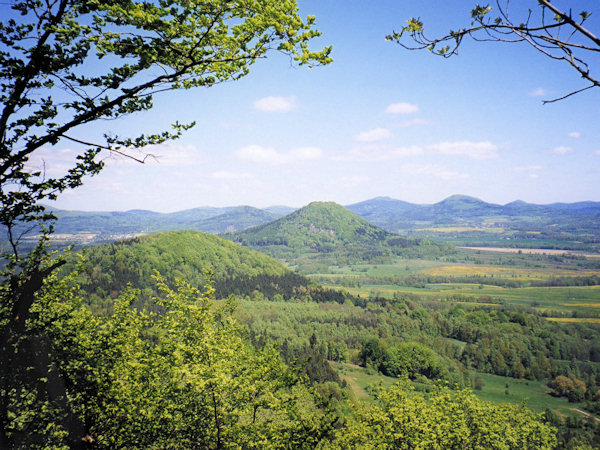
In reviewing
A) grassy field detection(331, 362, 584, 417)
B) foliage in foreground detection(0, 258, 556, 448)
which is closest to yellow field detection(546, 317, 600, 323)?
grassy field detection(331, 362, 584, 417)

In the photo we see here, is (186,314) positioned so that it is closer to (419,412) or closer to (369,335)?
(419,412)

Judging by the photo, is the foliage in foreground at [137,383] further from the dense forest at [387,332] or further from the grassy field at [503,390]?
the grassy field at [503,390]

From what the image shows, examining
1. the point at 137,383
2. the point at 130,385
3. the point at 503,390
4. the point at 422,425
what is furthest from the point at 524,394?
the point at 130,385

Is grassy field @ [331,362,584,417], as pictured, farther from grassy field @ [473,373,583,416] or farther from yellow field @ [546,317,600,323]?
yellow field @ [546,317,600,323]

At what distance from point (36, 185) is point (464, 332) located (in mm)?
158955

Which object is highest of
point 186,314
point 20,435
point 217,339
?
point 186,314

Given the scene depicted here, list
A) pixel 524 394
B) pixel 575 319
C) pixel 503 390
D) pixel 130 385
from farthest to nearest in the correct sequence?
pixel 575 319 < pixel 503 390 < pixel 524 394 < pixel 130 385

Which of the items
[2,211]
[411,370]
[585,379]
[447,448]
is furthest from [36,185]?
[585,379]

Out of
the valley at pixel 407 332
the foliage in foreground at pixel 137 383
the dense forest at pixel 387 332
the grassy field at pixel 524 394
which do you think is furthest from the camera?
the dense forest at pixel 387 332

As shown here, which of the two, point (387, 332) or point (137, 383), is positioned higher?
point (137, 383)

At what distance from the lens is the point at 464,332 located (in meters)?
135

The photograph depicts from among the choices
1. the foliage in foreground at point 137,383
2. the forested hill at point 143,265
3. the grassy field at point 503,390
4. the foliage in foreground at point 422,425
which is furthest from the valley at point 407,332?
the foliage in foreground at point 137,383

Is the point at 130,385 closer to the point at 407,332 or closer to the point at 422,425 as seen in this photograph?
the point at 422,425

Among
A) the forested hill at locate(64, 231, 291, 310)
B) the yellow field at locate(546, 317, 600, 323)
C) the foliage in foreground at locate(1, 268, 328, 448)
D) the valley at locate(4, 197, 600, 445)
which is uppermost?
the foliage in foreground at locate(1, 268, 328, 448)
